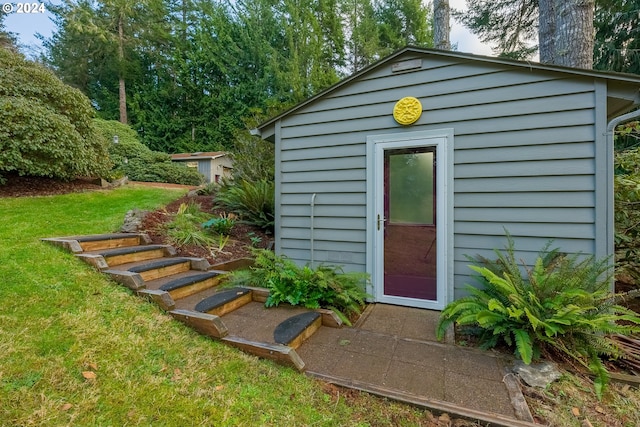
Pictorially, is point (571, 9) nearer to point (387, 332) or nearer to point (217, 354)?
point (387, 332)

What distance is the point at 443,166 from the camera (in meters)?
3.04

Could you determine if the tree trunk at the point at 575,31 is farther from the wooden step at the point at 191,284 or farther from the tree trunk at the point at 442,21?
the wooden step at the point at 191,284

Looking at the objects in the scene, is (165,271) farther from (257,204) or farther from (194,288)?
(257,204)

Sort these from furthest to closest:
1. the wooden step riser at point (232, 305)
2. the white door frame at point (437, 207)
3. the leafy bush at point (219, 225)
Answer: the leafy bush at point (219, 225) < the white door frame at point (437, 207) < the wooden step riser at point (232, 305)

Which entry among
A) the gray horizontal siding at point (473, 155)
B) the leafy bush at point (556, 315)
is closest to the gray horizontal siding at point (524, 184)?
→ the gray horizontal siding at point (473, 155)

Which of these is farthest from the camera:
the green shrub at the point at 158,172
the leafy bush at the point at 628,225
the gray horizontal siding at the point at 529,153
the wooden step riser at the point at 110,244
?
the green shrub at the point at 158,172

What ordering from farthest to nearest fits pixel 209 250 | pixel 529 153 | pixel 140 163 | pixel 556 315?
pixel 140 163, pixel 209 250, pixel 529 153, pixel 556 315

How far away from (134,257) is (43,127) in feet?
15.4

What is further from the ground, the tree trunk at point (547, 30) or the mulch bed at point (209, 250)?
the tree trunk at point (547, 30)

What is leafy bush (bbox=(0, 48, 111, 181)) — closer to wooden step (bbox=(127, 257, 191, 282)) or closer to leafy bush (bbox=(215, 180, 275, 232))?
leafy bush (bbox=(215, 180, 275, 232))

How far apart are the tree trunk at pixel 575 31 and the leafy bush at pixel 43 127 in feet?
29.3

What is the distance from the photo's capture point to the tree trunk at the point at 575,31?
3.69 metres

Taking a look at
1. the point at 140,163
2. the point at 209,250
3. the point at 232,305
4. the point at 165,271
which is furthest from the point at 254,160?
the point at 140,163

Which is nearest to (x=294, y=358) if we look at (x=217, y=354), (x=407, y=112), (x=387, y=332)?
(x=217, y=354)
